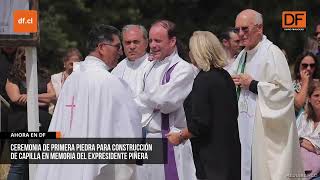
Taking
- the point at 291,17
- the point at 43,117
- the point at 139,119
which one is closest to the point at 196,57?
the point at 139,119

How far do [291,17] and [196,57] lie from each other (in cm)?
557

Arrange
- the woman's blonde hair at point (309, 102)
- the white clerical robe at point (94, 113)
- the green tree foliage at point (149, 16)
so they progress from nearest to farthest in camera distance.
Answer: the white clerical robe at point (94, 113)
the woman's blonde hair at point (309, 102)
the green tree foliage at point (149, 16)

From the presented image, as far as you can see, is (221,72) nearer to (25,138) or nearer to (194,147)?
(194,147)

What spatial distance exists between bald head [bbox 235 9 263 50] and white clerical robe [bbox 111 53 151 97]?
98cm

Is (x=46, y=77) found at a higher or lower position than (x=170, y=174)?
higher

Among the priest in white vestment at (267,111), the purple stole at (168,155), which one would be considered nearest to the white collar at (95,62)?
the purple stole at (168,155)

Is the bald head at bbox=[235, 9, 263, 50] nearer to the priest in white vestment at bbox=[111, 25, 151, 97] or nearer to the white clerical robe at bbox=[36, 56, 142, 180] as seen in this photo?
the priest in white vestment at bbox=[111, 25, 151, 97]

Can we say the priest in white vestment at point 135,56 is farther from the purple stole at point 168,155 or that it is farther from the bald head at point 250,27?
the bald head at point 250,27

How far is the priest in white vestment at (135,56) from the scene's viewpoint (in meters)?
8.72

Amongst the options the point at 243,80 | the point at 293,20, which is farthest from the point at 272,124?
the point at 293,20

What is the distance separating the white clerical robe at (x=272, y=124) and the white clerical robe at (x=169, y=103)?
55cm

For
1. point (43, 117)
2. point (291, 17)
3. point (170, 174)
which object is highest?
point (291, 17)

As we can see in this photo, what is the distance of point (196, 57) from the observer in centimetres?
725

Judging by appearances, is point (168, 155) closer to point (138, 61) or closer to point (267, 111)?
point (267, 111)
